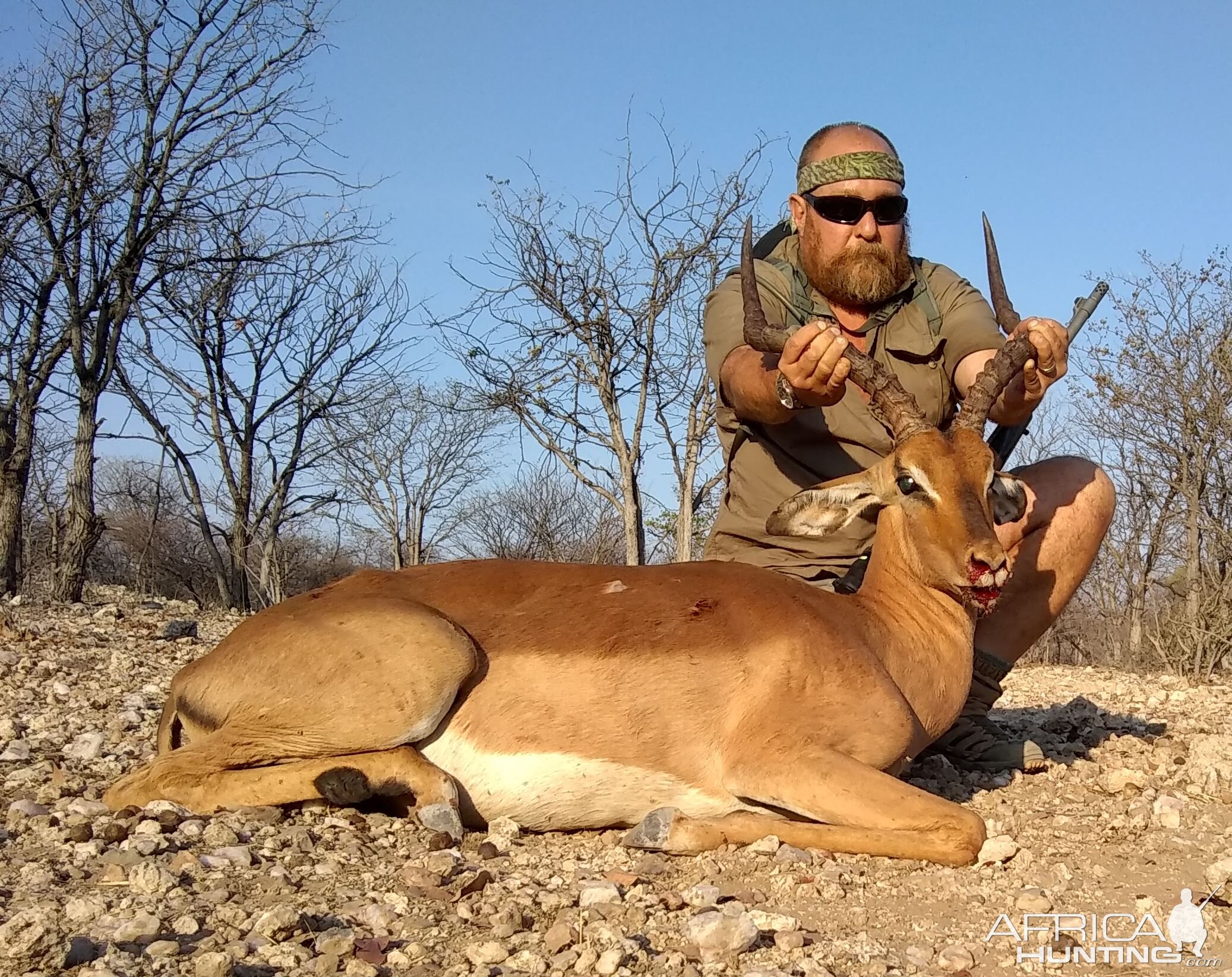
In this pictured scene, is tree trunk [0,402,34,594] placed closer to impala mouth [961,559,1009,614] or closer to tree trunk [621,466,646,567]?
tree trunk [621,466,646,567]

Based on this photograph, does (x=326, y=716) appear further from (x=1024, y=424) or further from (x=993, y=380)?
(x=1024, y=424)

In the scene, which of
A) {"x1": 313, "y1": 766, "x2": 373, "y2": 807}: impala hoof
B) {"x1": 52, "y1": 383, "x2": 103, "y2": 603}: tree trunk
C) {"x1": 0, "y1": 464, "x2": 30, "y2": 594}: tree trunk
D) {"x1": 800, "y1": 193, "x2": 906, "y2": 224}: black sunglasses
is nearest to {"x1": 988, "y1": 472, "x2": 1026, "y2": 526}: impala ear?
{"x1": 800, "y1": 193, "x2": 906, "y2": 224}: black sunglasses

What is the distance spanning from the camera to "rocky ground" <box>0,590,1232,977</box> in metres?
2.96

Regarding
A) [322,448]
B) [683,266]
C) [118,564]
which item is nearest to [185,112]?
[683,266]

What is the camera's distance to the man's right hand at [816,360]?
495 cm

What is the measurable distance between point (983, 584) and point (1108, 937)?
1.74 meters

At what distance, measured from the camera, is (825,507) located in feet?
18.2

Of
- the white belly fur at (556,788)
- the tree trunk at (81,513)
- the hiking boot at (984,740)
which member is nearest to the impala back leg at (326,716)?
the white belly fur at (556,788)

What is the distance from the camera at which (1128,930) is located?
10.9 feet

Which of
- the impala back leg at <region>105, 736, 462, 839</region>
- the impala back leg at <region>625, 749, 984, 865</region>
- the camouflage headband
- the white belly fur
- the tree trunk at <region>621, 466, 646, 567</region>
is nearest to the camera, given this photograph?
the impala back leg at <region>625, 749, 984, 865</region>

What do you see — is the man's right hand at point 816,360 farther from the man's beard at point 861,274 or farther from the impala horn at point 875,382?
the man's beard at point 861,274

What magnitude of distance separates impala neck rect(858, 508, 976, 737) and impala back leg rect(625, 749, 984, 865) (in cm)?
72

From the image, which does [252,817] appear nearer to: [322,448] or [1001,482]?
[1001,482]

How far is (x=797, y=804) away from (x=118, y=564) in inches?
1100
